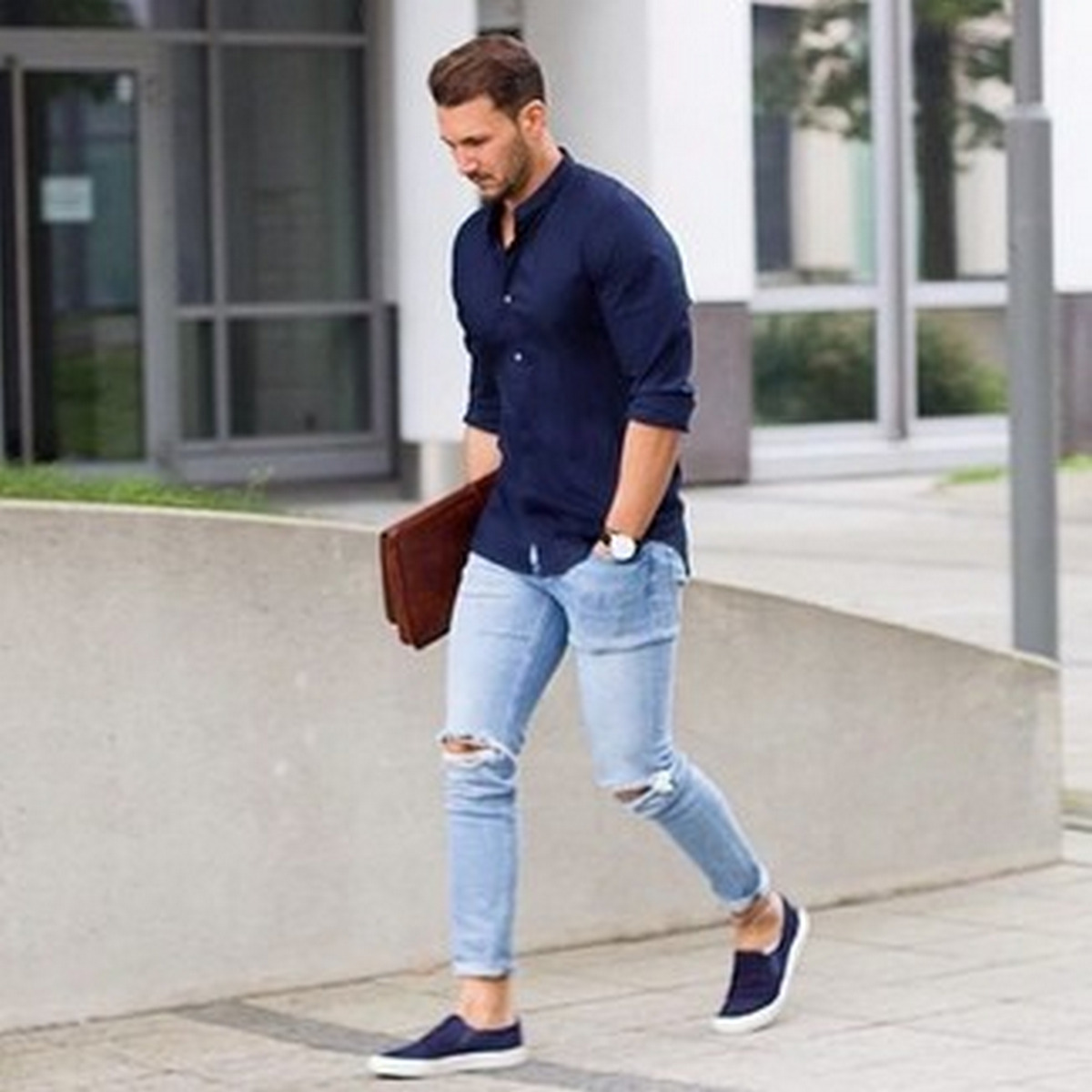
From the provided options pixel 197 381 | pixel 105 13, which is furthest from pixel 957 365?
pixel 105 13

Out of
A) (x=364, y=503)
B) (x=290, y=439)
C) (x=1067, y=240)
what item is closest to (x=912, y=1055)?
(x=364, y=503)

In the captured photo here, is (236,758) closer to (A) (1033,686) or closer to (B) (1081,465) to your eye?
(A) (1033,686)

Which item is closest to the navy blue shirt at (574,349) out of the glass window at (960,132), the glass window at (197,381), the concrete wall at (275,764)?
the concrete wall at (275,764)

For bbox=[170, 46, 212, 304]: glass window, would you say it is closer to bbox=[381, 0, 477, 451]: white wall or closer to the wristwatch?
bbox=[381, 0, 477, 451]: white wall

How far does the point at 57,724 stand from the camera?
7922mm

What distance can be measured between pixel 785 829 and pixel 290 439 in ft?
45.9

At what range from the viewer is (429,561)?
757cm

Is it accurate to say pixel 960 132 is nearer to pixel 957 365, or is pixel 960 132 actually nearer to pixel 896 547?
pixel 957 365

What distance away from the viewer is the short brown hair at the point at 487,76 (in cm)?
720

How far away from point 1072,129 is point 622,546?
57.4 feet

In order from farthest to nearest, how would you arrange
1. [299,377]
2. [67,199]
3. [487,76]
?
1. [299,377]
2. [67,199]
3. [487,76]

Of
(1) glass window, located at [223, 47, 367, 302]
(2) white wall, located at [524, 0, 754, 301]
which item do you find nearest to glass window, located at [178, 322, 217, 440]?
(1) glass window, located at [223, 47, 367, 302]

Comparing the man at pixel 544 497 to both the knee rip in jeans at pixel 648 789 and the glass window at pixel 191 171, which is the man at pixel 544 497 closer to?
the knee rip in jeans at pixel 648 789

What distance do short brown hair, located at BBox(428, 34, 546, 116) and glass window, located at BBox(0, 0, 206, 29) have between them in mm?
14819
